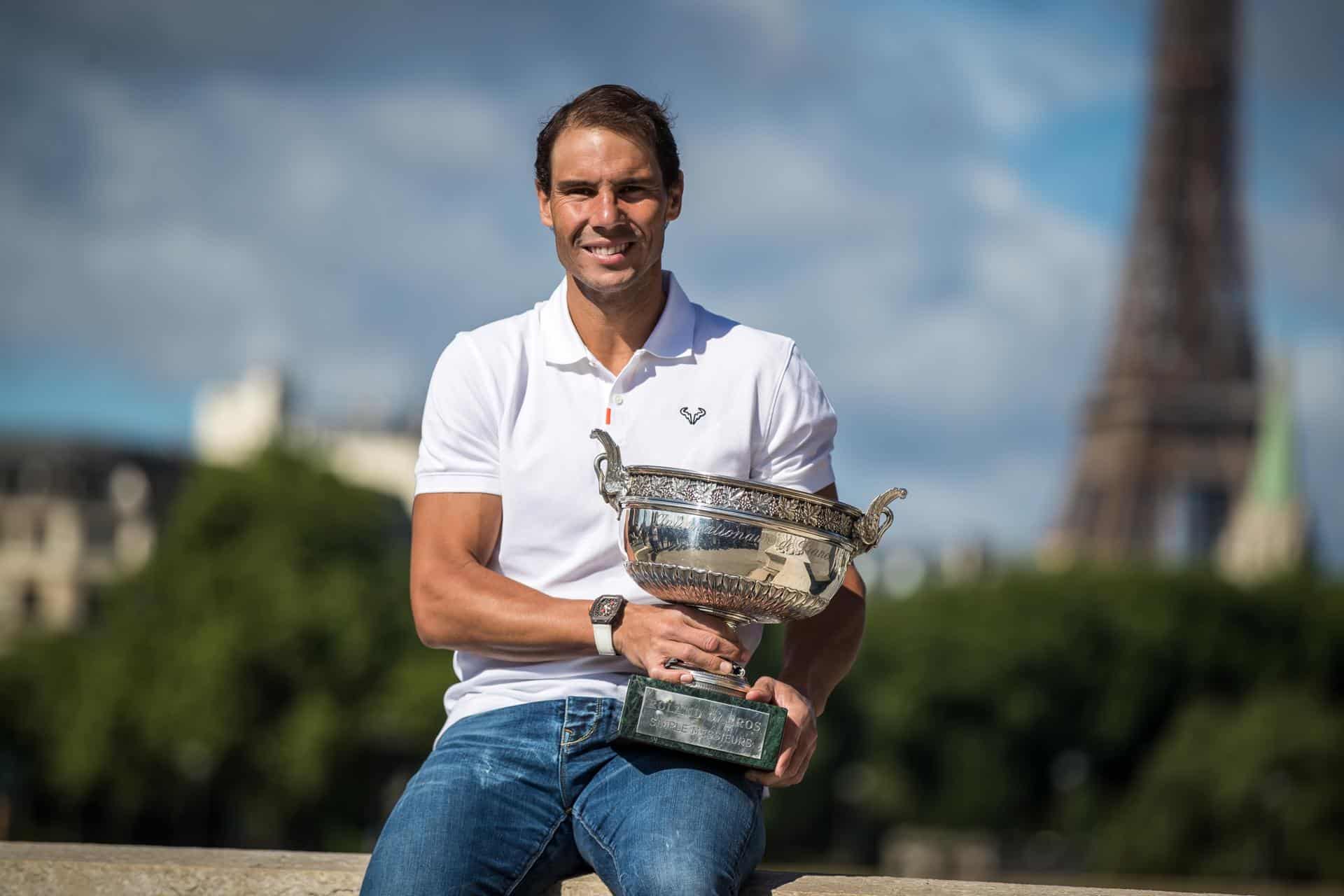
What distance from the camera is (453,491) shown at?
4734mm

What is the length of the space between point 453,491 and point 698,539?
27.2 inches

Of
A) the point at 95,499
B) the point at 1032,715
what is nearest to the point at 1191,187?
the point at 1032,715

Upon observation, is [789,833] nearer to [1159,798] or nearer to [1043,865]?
[1043,865]

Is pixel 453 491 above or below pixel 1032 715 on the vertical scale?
above

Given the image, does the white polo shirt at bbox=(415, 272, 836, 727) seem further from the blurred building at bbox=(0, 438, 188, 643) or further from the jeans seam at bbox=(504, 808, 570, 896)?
the blurred building at bbox=(0, 438, 188, 643)

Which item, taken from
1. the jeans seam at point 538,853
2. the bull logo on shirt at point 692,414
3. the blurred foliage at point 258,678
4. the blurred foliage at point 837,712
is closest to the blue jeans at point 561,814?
the jeans seam at point 538,853

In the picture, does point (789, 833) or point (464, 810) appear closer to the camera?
point (464, 810)

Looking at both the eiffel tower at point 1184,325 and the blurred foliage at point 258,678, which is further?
the eiffel tower at point 1184,325

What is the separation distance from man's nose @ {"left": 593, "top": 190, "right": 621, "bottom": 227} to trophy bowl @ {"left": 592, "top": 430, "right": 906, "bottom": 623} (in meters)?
0.56

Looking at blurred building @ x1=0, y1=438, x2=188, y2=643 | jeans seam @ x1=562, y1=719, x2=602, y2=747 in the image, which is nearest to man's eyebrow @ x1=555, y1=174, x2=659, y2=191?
jeans seam @ x1=562, y1=719, x2=602, y2=747

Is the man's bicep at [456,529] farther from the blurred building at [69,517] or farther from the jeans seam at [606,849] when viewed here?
the blurred building at [69,517]

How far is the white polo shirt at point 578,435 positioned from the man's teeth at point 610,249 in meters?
0.18

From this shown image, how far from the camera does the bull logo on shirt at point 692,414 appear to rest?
186 inches

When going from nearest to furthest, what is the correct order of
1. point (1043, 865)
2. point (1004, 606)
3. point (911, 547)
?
point (1043, 865), point (1004, 606), point (911, 547)
